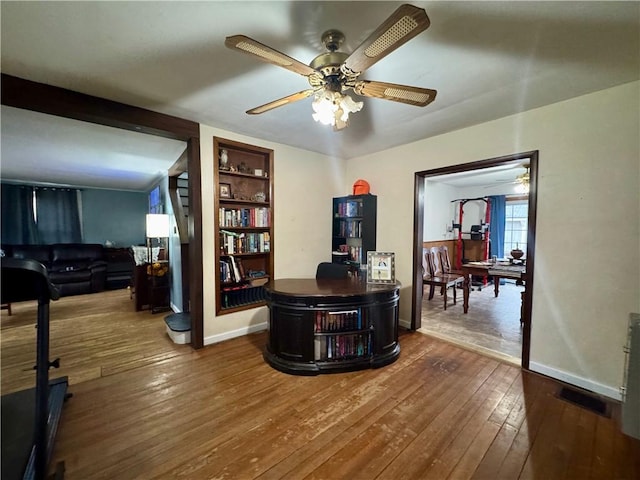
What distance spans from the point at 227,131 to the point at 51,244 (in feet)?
19.6

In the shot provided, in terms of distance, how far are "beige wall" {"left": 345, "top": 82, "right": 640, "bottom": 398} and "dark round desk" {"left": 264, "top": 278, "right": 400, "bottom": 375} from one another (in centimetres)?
146

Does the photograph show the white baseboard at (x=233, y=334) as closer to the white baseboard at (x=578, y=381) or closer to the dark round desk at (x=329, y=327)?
the dark round desk at (x=329, y=327)

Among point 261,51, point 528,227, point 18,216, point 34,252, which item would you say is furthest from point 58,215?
point 528,227

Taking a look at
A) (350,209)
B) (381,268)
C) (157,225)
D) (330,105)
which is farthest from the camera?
(157,225)

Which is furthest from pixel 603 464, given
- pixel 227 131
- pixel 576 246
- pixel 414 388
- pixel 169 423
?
pixel 227 131

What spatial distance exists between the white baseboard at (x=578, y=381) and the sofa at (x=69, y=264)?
296 inches

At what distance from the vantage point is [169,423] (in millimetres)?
1831

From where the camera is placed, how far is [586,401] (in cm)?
209

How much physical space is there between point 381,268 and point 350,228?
1479 millimetres

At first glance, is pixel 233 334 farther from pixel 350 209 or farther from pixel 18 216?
pixel 18 216

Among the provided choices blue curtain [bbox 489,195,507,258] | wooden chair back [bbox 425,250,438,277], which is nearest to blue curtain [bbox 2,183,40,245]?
wooden chair back [bbox 425,250,438,277]

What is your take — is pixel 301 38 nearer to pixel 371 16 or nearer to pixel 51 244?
pixel 371 16

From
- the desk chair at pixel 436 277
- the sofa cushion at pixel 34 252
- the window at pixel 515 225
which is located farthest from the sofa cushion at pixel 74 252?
the window at pixel 515 225

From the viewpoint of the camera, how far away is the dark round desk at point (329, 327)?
237 cm
